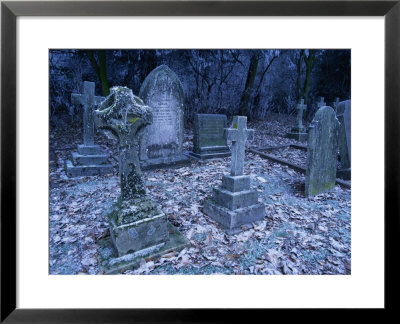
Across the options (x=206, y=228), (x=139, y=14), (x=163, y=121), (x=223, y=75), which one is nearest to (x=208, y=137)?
(x=163, y=121)

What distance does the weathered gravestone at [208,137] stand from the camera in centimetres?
716

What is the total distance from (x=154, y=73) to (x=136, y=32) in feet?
11.5

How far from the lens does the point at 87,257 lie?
8.11 feet

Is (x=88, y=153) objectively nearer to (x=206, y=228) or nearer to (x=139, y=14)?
(x=206, y=228)

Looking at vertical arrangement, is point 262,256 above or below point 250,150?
below

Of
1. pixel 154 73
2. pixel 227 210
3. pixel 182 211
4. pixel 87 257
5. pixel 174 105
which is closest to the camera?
pixel 87 257

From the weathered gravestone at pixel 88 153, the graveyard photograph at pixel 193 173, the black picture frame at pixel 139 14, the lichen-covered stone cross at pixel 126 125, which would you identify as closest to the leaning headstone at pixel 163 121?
the graveyard photograph at pixel 193 173

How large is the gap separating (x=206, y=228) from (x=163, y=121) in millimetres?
3754

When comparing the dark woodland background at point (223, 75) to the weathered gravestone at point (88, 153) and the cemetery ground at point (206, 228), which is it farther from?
the cemetery ground at point (206, 228)

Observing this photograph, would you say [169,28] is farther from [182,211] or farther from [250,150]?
[250,150]

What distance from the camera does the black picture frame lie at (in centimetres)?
204
